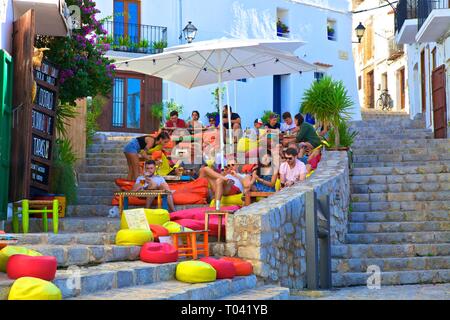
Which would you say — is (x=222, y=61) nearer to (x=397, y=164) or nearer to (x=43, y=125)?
(x=43, y=125)

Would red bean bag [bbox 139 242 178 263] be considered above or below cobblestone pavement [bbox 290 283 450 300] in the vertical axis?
above

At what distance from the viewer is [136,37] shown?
25719 millimetres

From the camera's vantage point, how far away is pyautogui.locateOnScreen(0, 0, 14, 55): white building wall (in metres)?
10.3

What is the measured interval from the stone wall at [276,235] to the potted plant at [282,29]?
739 inches

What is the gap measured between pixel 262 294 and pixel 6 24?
5.24m

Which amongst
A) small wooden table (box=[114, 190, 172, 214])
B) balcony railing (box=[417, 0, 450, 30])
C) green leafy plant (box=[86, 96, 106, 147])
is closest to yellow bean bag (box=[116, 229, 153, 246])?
small wooden table (box=[114, 190, 172, 214])

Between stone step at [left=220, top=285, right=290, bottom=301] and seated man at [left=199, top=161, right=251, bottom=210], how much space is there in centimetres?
288

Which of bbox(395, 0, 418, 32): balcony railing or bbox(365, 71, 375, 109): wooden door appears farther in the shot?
bbox(365, 71, 375, 109): wooden door

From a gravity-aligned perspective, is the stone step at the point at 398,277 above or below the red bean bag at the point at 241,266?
below

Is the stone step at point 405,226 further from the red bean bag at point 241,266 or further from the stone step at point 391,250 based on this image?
the red bean bag at point 241,266

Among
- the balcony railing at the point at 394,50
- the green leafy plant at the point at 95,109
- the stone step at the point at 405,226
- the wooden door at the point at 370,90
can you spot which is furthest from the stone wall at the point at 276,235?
the wooden door at the point at 370,90

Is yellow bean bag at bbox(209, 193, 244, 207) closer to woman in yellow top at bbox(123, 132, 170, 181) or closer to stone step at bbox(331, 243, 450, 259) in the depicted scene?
stone step at bbox(331, 243, 450, 259)

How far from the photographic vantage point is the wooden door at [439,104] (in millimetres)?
19288
